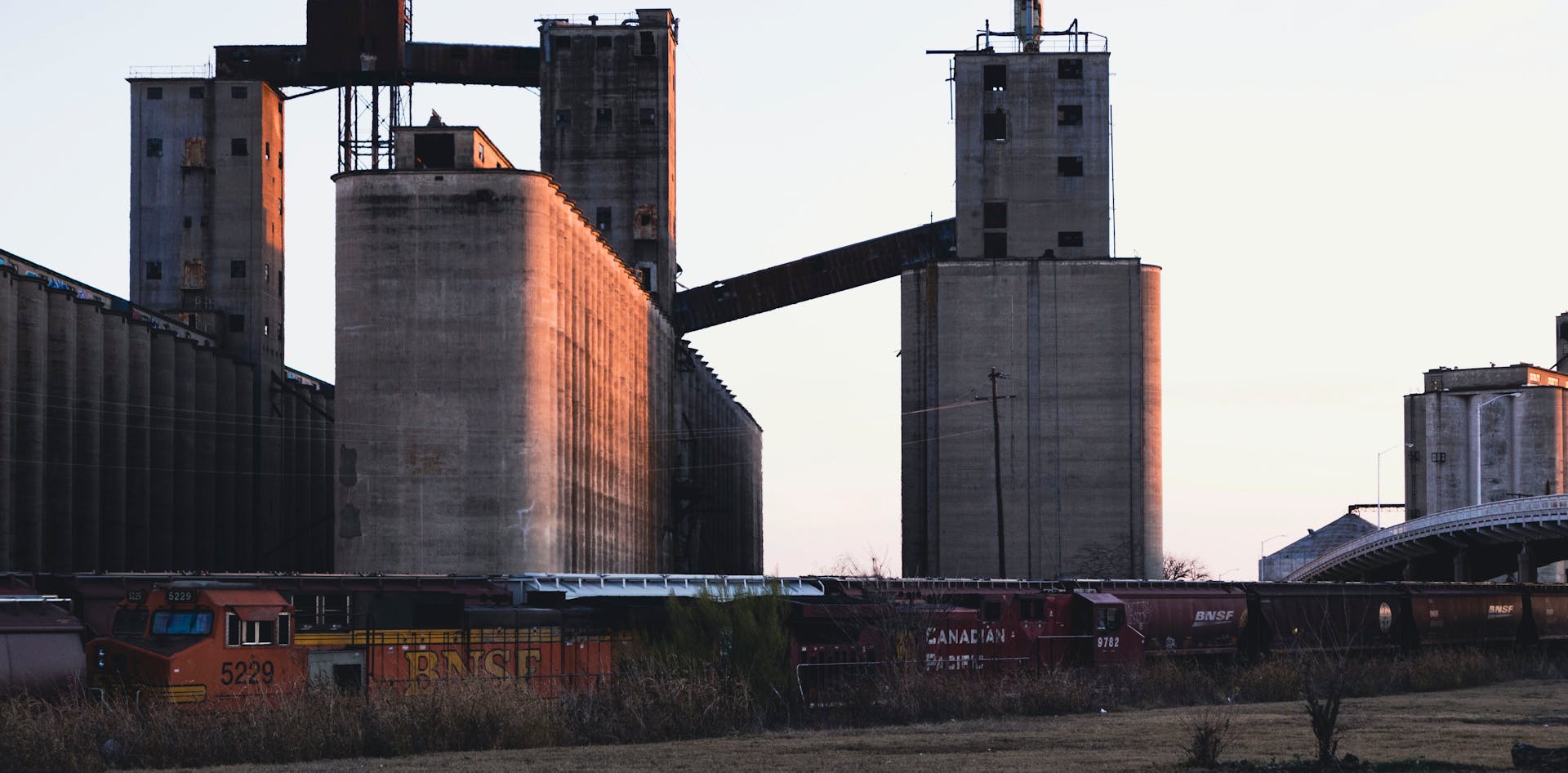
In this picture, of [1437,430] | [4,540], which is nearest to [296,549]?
[4,540]

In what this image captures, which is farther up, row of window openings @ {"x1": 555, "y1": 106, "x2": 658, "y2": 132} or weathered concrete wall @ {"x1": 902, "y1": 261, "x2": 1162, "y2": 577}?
row of window openings @ {"x1": 555, "y1": 106, "x2": 658, "y2": 132}

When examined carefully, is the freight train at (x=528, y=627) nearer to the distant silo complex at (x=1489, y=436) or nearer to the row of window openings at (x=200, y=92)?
the row of window openings at (x=200, y=92)

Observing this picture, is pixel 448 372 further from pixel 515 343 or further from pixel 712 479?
pixel 712 479

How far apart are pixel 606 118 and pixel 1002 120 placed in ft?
73.9

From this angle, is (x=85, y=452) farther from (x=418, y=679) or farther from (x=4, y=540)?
(x=418, y=679)

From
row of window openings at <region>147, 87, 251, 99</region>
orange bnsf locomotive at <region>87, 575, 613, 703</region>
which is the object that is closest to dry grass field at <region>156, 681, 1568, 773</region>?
orange bnsf locomotive at <region>87, 575, 613, 703</region>

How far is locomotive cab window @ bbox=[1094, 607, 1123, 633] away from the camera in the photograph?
46062 mm

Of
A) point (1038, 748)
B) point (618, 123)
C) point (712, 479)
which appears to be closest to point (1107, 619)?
point (1038, 748)

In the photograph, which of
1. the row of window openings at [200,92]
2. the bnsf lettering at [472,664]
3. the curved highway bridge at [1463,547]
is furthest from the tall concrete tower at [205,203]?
the bnsf lettering at [472,664]

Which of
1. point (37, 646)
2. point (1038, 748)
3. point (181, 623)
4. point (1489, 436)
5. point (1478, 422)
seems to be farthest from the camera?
point (1489, 436)

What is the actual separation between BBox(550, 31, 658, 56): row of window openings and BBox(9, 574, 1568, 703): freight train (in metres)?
57.0

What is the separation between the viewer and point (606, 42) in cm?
10081

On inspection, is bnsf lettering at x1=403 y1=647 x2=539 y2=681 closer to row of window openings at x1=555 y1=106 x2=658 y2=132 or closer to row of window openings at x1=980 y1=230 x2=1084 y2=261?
row of window openings at x1=980 y1=230 x2=1084 y2=261

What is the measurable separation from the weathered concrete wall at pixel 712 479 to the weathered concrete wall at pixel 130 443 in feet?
68.3
